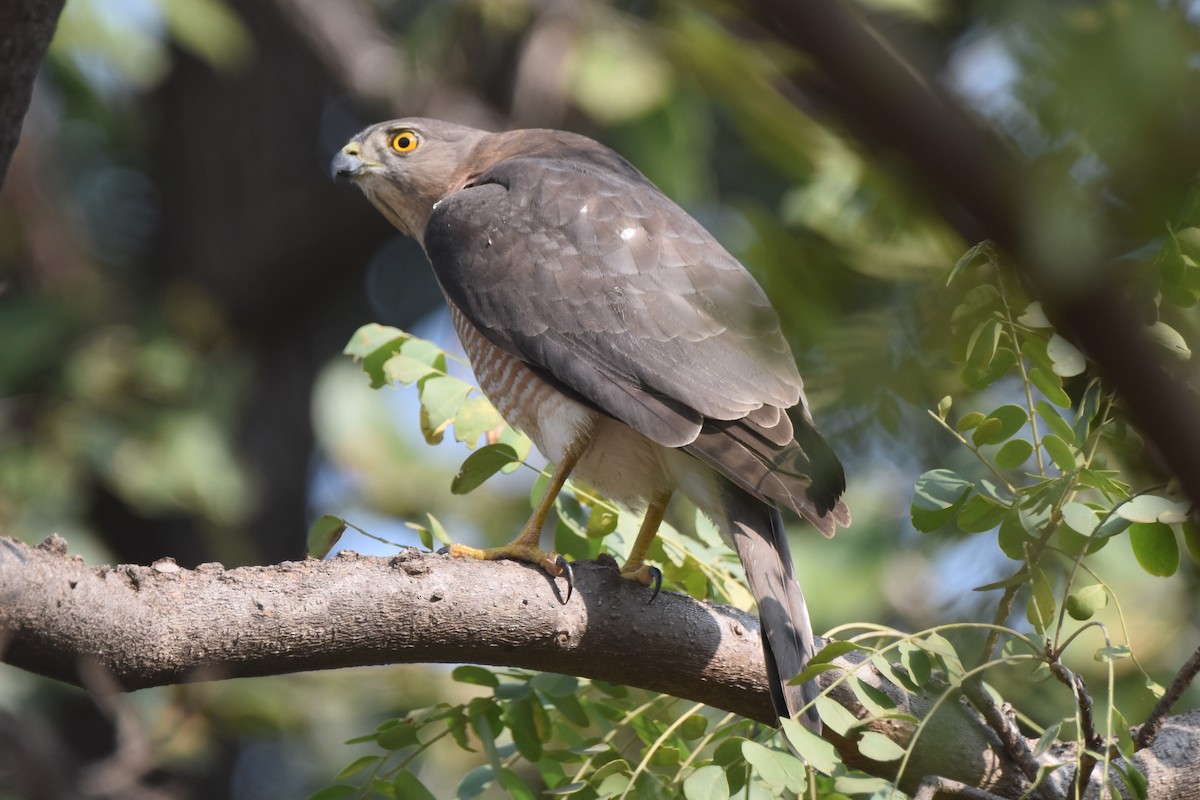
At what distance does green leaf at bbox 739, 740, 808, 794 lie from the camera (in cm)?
196

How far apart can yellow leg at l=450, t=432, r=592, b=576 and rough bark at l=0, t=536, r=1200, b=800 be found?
221mm

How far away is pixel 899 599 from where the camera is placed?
4.59 meters

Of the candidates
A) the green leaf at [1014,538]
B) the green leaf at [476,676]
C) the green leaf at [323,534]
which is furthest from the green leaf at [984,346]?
the green leaf at [323,534]

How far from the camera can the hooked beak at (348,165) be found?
478 cm

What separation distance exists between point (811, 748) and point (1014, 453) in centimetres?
71

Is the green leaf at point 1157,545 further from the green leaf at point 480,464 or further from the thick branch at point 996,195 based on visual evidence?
the thick branch at point 996,195

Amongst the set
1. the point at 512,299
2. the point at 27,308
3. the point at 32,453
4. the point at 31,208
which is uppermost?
the point at 512,299

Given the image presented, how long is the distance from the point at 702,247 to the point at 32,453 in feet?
13.4

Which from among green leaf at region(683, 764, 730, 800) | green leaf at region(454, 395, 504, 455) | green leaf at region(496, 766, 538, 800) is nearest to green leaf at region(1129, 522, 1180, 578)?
green leaf at region(683, 764, 730, 800)

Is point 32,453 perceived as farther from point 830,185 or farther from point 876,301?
point 876,301

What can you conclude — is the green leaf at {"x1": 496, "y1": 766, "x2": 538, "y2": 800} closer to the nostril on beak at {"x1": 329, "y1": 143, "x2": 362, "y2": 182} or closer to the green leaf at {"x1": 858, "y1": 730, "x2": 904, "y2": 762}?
the green leaf at {"x1": 858, "y1": 730, "x2": 904, "y2": 762}

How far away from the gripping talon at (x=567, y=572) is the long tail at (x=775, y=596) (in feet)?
1.32

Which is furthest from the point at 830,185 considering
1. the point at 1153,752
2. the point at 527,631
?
the point at 1153,752

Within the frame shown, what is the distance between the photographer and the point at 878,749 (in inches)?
82.0
